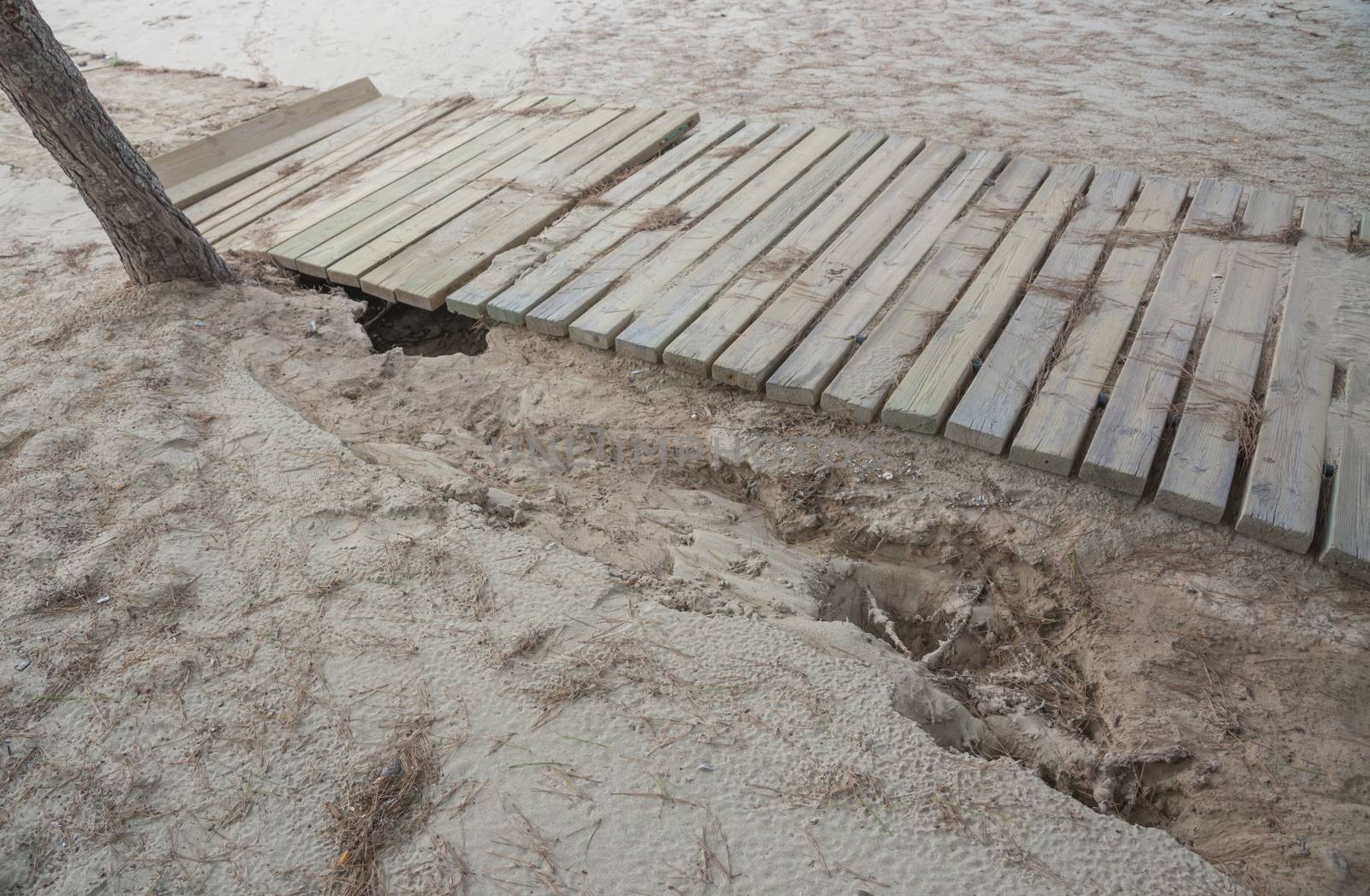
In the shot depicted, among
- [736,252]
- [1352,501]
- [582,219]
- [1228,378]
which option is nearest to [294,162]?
[582,219]

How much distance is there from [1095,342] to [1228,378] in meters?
0.42

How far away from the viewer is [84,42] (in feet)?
26.1

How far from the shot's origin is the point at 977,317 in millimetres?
3012

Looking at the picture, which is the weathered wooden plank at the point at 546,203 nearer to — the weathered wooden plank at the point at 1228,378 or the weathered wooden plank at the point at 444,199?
the weathered wooden plank at the point at 444,199

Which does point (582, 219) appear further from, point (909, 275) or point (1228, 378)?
point (1228, 378)

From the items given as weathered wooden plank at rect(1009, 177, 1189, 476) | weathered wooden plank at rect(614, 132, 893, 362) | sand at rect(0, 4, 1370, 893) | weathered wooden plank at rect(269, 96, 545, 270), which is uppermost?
weathered wooden plank at rect(269, 96, 545, 270)

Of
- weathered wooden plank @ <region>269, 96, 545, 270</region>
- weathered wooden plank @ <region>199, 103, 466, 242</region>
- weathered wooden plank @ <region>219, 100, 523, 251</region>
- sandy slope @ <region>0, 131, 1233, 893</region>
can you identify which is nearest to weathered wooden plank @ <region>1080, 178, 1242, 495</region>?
sandy slope @ <region>0, 131, 1233, 893</region>

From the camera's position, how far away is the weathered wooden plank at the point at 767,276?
118 inches

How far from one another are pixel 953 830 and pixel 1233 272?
2.62 metres

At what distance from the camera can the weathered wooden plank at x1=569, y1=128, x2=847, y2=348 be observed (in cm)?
321

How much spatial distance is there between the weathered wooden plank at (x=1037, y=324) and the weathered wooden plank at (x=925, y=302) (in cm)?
24

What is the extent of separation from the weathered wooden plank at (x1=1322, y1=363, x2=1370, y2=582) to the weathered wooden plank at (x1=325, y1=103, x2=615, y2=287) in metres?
3.67

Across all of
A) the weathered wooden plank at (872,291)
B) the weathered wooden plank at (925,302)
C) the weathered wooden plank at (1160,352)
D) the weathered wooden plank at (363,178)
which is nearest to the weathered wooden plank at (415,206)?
the weathered wooden plank at (363,178)

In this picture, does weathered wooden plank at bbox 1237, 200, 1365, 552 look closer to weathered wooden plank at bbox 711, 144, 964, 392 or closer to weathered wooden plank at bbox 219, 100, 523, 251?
Result: weathered wooden plank at bbox 711, 144, 964, 392
